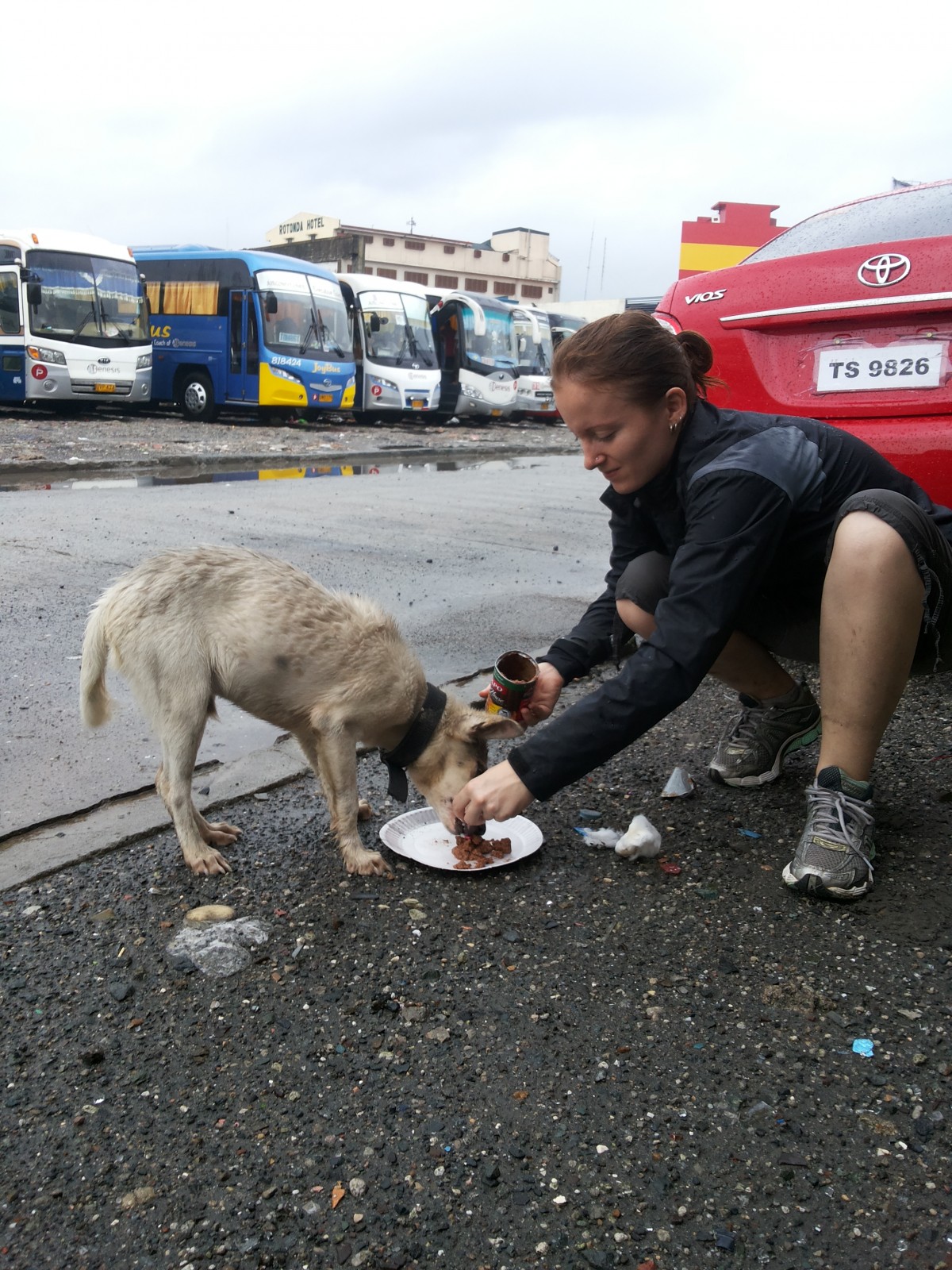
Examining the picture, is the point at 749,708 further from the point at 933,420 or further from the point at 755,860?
the point at 933,420

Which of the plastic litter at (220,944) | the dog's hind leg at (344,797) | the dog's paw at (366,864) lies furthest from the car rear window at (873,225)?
the plastic litter at (220,944)

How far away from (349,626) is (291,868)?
2.68 feet

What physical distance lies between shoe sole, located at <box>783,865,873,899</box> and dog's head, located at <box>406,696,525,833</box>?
1.00 metres

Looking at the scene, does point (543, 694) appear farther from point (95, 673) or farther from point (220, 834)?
point (95, 673)

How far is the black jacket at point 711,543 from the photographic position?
2.47 m

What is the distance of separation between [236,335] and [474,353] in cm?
842

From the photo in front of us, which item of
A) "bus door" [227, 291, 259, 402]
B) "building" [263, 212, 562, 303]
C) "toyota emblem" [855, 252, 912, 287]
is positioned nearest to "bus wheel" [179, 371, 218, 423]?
"bus door" [227, 291, 259, 402]

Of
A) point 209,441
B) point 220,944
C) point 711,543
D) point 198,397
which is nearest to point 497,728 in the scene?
point 711,543

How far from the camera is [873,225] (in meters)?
4.28

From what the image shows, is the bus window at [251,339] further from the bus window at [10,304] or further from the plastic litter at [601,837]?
the plastic litter at [601,837]

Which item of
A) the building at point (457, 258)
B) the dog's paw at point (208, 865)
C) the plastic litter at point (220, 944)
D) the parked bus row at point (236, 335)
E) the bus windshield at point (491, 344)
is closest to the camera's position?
the plastic litter at point (220, 944)

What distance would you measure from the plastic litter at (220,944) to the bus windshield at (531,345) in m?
29.2

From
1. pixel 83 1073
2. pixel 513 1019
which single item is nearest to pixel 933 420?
pixel 513 1019

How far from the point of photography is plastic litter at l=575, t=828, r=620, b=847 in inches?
122
